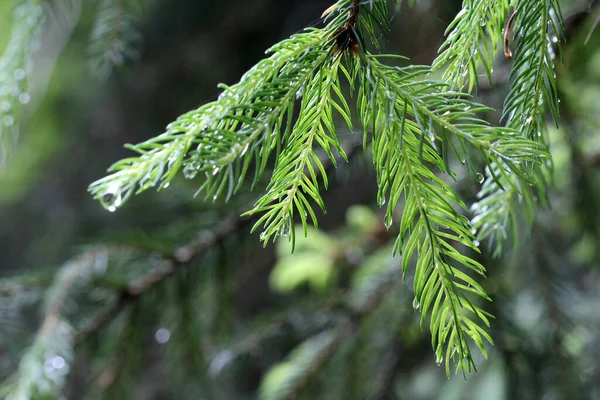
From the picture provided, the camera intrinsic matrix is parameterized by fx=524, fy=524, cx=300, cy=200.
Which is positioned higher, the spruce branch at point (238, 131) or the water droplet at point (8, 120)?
the water droplet at point (8, 120)

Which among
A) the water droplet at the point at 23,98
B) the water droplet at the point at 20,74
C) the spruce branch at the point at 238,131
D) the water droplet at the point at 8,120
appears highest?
the water droplet at the point at 20,74

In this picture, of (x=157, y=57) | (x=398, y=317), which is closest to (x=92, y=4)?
(x=157, y=57)

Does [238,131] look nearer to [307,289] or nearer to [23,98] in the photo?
[23,98]

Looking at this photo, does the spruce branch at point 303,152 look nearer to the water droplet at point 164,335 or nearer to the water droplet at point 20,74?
the water droplet at point 20,74

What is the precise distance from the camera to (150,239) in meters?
1.00

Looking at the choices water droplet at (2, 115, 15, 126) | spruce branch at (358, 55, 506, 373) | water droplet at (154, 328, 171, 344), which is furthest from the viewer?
water droplet at (154, 328, 171, 344)

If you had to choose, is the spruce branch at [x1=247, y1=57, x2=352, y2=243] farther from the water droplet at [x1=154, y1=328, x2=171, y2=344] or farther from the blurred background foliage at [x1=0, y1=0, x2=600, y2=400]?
the water droplet at [x1=154, y1=328, x2=171, y2=344]

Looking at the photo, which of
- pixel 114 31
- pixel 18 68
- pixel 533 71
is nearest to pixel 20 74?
pixel 18 68

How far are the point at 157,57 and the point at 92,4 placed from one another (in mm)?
291

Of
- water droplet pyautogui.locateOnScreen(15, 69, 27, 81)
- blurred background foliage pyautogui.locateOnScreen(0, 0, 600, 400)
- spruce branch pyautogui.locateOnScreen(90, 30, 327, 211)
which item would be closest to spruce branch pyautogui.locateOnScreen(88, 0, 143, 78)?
blurred background foliage pyautogui.locateOnScreen(0, 0, 600, 400)

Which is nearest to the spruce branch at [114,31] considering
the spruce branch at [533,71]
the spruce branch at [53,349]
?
the spruce branch at [53,349]

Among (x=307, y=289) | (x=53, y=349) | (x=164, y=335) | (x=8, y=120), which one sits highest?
(x=8, y=120)

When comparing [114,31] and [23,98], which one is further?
[114,31]

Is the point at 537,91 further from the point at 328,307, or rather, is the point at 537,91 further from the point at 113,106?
the point at 113,106
